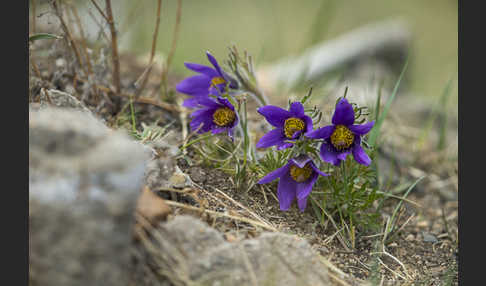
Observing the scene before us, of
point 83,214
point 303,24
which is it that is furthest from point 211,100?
point 303,24

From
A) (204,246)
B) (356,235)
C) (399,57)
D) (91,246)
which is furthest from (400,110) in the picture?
(91,246)

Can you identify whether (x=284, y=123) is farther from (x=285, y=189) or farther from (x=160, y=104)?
(x=160, y=104)

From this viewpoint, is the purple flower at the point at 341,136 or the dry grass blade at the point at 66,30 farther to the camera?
the dry grass blade at the point at 66,30

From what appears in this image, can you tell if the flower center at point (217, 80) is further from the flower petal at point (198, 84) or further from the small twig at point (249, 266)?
the small twig at point (249, 266)

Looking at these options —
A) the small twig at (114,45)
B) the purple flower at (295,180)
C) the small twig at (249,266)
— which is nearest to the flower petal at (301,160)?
the purple flower at (295,180)

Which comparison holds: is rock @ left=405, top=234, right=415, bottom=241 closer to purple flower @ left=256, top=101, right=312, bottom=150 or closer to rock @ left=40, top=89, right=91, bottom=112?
purple flower @ left=256, top=101, right=312, bottom=150

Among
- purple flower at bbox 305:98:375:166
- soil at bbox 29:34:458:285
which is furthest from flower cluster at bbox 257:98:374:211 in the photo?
soil at bbox 29:34:458:285
